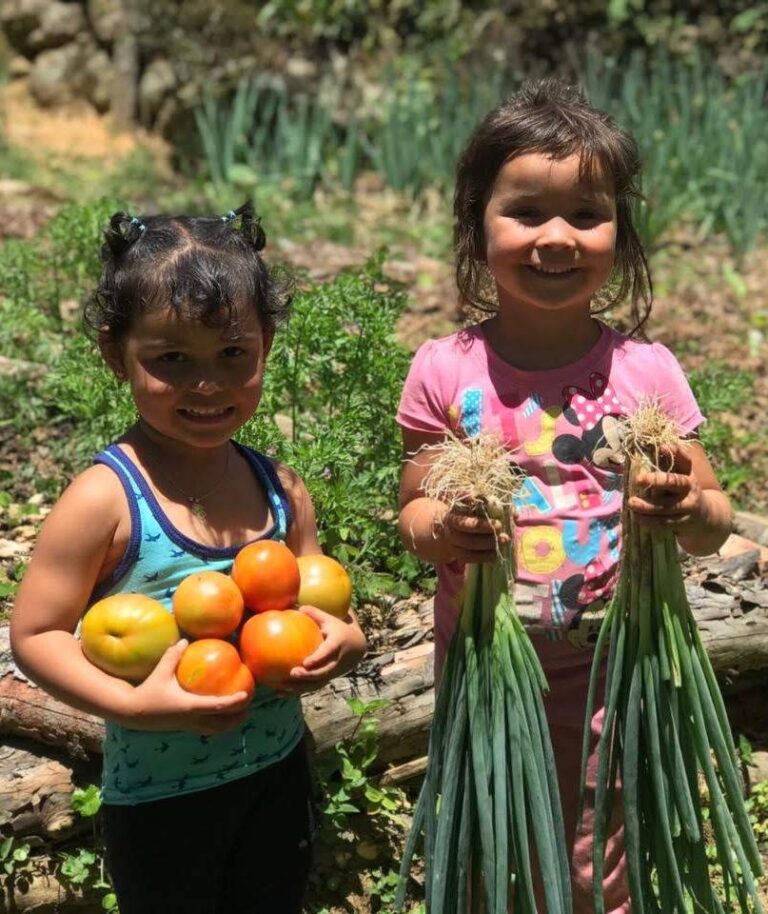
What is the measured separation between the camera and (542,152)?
2240mm

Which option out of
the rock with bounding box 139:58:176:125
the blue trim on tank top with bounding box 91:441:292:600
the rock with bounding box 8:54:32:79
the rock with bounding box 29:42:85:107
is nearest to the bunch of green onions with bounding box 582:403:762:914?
the blue trim on tank top with bounding box 91:441:292:600

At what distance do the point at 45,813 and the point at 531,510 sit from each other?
4.37 ft

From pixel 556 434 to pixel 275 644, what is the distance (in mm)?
638

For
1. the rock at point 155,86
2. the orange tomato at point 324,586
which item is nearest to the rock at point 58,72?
the rock at point 155,86

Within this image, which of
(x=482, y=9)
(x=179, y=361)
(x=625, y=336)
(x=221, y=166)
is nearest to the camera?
(x=179, y=361)

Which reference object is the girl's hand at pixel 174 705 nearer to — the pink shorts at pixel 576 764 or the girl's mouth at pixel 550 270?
the pink shorts at pixel 576 764

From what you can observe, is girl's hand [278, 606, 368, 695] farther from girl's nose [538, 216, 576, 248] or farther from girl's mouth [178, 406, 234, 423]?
girl's nose [538, 216, 576, 248]

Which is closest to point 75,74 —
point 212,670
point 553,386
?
point 553,386

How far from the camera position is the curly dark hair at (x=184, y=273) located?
2.02 metres

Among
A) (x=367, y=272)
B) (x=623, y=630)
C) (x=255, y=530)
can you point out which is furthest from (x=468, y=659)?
(x=367, y=272)

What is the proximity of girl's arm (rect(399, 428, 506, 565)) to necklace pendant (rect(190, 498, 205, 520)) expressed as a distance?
0.36 metres

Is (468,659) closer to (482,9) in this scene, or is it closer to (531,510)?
(531,510)

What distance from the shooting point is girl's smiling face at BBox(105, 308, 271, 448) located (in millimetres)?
2016

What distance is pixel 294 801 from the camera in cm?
223
